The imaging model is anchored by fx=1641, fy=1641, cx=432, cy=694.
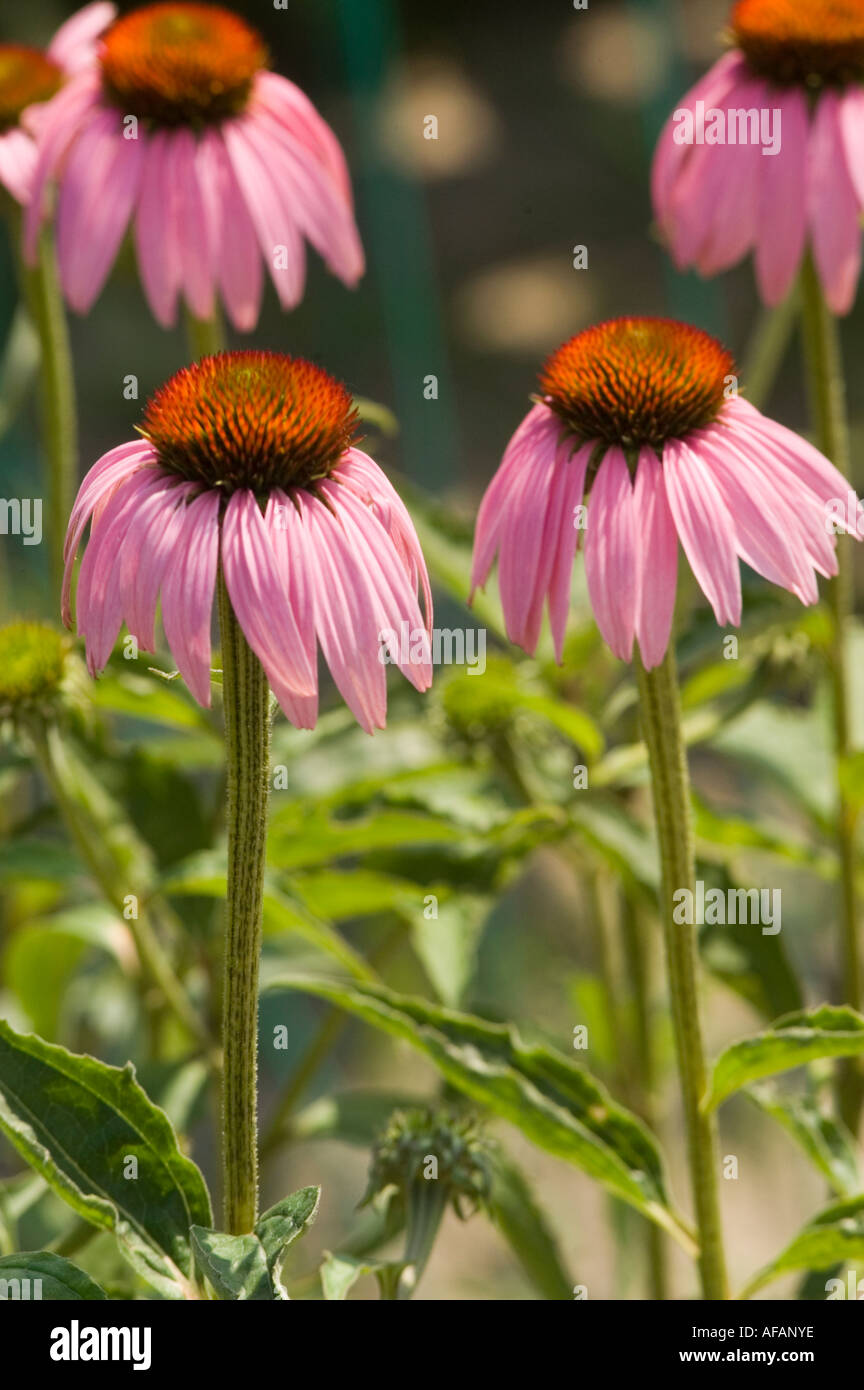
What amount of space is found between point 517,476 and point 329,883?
1.08 ft

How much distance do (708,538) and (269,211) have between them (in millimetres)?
476

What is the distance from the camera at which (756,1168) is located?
5.45ft

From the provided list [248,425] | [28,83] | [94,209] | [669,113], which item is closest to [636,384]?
[248,425]

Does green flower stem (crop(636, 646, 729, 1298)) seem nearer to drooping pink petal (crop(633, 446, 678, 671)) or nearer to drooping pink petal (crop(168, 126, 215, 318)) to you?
drooping pink petal (crop(633, 446, 678, 671))

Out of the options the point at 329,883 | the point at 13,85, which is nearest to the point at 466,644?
the point at 329,883

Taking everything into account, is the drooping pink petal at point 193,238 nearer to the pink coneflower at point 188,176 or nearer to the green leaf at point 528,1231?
the pink coneflower at point 188,176

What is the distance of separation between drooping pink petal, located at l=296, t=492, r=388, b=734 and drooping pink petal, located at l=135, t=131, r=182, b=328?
17.6 inches

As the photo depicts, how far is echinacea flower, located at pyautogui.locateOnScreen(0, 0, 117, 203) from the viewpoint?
3.31ft

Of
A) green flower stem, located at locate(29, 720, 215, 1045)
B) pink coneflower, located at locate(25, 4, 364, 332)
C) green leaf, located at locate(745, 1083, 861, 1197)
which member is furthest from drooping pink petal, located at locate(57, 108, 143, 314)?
green leaf, located at locate(745, 1083, 861, 1197)

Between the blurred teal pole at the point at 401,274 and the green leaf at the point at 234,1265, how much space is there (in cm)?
188

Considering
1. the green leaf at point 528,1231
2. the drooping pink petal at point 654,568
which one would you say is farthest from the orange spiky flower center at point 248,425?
the green leaf at point 528,1231

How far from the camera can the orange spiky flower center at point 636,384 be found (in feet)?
2.06

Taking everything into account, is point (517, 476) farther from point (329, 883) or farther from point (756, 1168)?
point (756, 1168)

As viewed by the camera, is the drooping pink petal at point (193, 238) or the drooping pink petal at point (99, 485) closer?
the drooping pink petal at point (99, 485)
